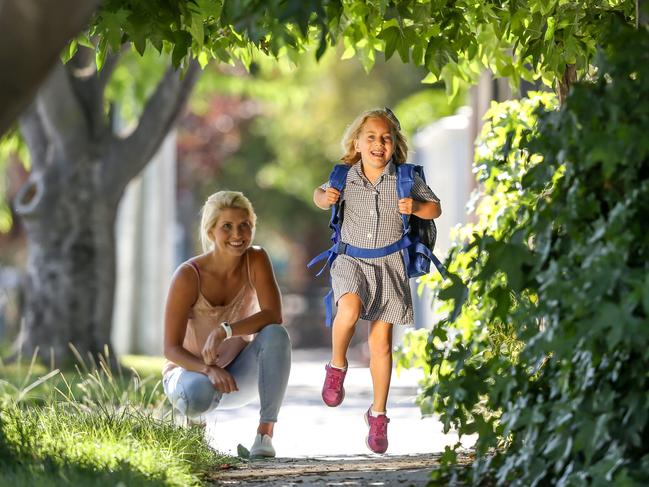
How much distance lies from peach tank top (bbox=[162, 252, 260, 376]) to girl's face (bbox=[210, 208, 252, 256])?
0.12 meters

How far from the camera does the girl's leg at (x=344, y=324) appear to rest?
664 cm

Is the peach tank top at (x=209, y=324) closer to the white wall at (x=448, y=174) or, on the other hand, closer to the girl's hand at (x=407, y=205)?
the girl's hand at (x=407, y=205)

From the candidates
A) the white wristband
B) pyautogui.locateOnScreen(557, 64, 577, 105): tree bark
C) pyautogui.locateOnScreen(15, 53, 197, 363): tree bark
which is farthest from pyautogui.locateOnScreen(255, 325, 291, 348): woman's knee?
pyautogui.locateOnScreen(15, 53, 197, 363): tree bark

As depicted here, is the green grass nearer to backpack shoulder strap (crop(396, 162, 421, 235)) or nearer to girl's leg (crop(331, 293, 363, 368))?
girl's leg (crop(331, 293, 363, 368))

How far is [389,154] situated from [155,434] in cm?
183

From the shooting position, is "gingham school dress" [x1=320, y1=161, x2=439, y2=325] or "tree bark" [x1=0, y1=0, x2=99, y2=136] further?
"gingham school dress" [x1=320, y1=161, x2=439, y2=325]

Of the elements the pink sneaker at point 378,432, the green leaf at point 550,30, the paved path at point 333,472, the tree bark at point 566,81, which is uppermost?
the green leaf at point 550,30

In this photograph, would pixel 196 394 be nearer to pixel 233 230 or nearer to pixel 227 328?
pixel 227 328

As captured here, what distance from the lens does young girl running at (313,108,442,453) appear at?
6.65 meters

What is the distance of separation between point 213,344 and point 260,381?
30 cm

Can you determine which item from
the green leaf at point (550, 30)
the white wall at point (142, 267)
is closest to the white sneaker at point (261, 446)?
the green leaf at point (550, 30)

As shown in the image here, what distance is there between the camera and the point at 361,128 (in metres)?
6.84

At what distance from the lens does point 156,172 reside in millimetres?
19406

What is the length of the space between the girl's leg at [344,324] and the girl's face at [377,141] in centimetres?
71
